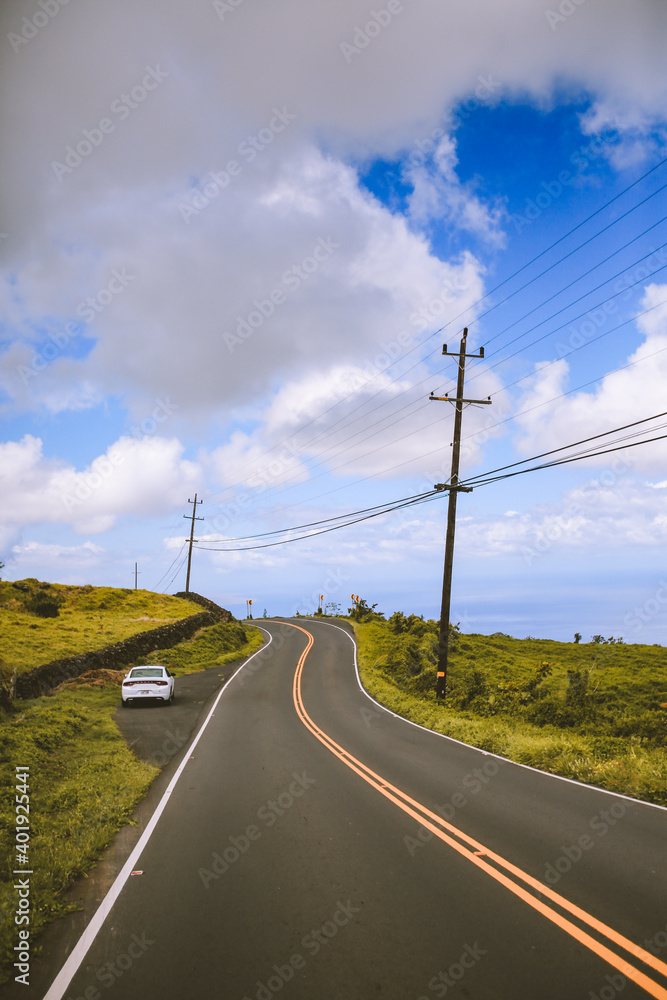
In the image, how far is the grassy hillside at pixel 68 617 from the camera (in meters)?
23.9

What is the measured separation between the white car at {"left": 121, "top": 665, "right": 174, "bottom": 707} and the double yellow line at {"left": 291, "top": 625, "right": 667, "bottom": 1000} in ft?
42.6

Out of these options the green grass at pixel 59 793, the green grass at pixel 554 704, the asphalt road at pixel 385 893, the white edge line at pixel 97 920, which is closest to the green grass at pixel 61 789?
the green grass at pixel 59 793

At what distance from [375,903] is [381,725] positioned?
1300 centimetres

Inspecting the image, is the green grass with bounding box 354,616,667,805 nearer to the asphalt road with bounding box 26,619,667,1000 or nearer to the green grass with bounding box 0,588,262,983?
the asphalt road with bounding box 26,619,667,1000

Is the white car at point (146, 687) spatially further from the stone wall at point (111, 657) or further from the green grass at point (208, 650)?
the green grass at point (208, 650)

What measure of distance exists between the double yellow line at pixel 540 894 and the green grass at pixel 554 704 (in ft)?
13.1

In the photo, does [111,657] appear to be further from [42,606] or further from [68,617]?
[68,617]

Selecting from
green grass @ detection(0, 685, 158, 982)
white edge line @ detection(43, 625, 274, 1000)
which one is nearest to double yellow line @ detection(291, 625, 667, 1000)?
white edge line @ detection(43, 625, 274, 1000)

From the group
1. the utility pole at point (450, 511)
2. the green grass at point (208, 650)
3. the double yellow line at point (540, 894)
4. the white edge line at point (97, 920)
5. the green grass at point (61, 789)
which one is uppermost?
the utility pole at point (450, 511)

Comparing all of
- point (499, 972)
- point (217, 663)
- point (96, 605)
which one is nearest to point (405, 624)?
point (217, 663)

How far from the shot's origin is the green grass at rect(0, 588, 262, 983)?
5839mm

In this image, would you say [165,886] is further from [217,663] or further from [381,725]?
[217,663]

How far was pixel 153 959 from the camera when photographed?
4.57 meters

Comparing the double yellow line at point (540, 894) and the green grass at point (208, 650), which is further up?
the double yellow line at point (540, 894)
